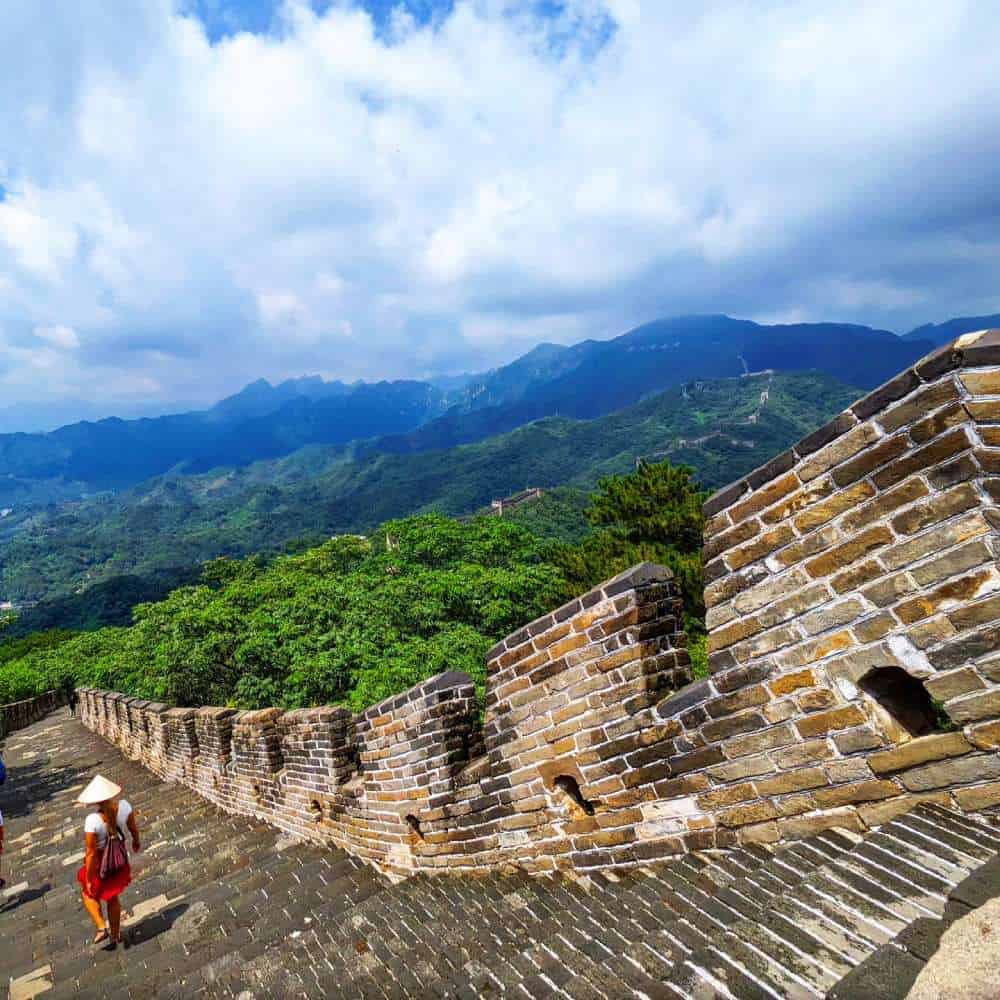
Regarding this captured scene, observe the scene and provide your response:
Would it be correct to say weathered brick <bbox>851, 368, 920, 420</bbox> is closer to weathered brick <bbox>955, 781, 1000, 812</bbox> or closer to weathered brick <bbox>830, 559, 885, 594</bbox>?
weathered brick <bbox>830, 559, 885, 594</bbox>

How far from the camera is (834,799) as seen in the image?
219 cm

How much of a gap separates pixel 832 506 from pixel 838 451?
20 centimetres

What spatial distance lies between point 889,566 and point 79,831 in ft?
31.0

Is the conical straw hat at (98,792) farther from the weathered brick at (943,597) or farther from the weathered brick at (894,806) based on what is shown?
the weathered brick at (943,597)

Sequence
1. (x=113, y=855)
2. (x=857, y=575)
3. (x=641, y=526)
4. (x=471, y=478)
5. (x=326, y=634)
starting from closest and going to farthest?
(x=857, y=575) → (x=113, y=855) → (x=326, y=634) → (x=641, y=526) → (x=471, y=478)

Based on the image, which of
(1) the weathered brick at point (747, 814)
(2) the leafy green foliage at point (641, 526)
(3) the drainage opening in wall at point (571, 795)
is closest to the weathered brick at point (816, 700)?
(1) the weathered brick at point (747, 814)

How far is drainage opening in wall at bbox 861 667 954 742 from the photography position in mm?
2084

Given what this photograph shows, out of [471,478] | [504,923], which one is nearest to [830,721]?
[504,923]

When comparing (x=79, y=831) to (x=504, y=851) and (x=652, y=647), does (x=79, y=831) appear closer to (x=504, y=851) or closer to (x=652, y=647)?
(x=504, y=851)

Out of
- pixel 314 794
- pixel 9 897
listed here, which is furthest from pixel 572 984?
pixel 9 897

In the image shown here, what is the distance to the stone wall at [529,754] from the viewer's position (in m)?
2.81

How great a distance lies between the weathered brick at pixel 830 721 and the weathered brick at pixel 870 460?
2.64ft

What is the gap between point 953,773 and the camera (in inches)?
76.7

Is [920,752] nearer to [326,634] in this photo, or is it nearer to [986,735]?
[986,735]
